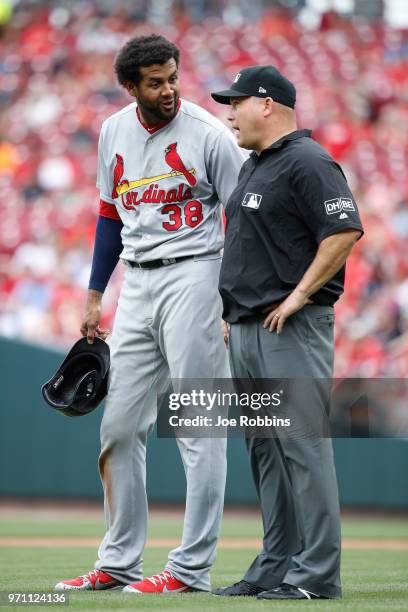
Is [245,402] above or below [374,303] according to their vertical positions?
below

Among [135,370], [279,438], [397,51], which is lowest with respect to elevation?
[279,438]

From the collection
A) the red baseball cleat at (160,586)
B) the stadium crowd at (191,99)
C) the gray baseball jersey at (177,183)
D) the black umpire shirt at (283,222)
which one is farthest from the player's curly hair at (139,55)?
the stadium crowd at (191,99)

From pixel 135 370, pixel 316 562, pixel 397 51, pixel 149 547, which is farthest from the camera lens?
pixel 397 51

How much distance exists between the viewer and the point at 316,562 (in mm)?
3330

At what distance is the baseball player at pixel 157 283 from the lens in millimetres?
3785

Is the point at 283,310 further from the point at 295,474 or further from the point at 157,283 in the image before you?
the point at 157,283

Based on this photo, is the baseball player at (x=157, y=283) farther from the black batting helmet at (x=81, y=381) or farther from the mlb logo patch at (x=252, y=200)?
the mlb logo patch at (x=252, y=200)

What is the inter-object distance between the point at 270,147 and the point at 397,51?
10971 mm

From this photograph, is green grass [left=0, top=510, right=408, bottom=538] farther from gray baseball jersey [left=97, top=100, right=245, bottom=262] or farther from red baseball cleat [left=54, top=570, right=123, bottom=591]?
gray baseball jersey [left=97, top=100, right=245, bottom=262]

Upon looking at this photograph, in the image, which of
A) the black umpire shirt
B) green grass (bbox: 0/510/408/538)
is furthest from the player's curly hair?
green grass (bbox: 0/510/408/538)

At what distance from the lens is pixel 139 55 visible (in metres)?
3.82

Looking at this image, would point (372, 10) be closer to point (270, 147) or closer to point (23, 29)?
point (23, 29)

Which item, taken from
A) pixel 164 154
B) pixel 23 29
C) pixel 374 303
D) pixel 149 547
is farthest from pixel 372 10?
pixel 164 154

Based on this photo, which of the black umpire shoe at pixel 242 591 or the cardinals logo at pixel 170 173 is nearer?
the black umpire shoe at pixel 242 591
